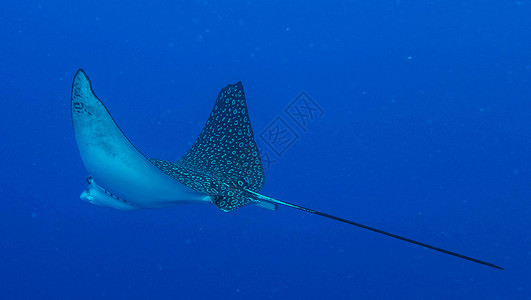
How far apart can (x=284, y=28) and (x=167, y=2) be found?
90.5 inches

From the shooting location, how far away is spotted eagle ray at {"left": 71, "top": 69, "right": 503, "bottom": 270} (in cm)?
202

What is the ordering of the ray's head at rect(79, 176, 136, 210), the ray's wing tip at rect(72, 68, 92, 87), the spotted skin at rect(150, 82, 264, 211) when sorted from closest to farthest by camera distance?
1. the ray's wing tip at rect(72, 68, 92, 87)
2. the ray's head at rect(79, 176, 136, 210)
3. the spotted skin at rect(150, 82, 264, 211)

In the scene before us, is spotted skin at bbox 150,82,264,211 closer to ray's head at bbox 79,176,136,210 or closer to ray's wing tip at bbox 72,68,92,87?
ray's head at bbox 79,176,136,210

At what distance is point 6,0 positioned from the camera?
6.93 m

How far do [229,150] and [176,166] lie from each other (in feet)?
1.71

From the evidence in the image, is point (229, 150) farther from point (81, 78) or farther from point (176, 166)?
point (81, 78)

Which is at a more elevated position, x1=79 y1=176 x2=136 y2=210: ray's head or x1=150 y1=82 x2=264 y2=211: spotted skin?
x1=150 y1=82 x2=264 y2=211: spotted skin

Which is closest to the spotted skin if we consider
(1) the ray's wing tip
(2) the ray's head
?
(2) the ray's head

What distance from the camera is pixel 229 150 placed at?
3.32 metres

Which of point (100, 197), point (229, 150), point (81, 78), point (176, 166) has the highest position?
point (229, 150)

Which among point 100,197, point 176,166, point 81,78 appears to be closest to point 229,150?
point 176,166

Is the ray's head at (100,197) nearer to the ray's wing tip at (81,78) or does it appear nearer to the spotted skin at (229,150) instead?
the spotted skin at (229,150)

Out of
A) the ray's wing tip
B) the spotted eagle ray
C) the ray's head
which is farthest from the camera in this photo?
the ray's head

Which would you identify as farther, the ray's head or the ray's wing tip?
the ray's head
